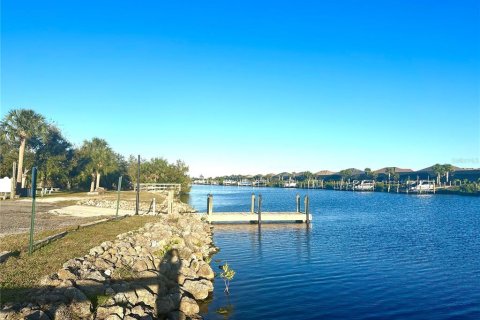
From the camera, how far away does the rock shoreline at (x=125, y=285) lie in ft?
32.4

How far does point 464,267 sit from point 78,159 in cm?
6842

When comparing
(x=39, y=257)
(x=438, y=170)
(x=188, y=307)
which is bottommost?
(x=188, y=307)

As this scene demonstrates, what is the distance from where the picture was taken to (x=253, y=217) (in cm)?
4059

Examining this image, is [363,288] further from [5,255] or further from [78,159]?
[78,159]

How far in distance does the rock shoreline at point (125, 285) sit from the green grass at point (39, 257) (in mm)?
461

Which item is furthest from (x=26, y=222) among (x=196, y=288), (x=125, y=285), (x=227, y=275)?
(x=125, y=285)

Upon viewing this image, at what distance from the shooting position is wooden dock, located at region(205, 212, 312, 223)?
131 ft

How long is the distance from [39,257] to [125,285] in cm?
380

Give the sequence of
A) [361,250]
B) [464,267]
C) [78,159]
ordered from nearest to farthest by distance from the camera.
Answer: [464,267] → [361,250] → [78,159]

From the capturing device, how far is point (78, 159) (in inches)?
2911

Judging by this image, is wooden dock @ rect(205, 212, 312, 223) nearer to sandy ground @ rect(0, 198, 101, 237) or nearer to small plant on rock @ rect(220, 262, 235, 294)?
sandy ground @ rect(0, 198, 101, 237)

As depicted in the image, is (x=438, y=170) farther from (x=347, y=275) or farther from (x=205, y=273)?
(x=205, y=273)

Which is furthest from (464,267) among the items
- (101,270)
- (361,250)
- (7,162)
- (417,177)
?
(417,177)

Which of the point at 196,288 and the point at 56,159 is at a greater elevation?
the point at 56,159
